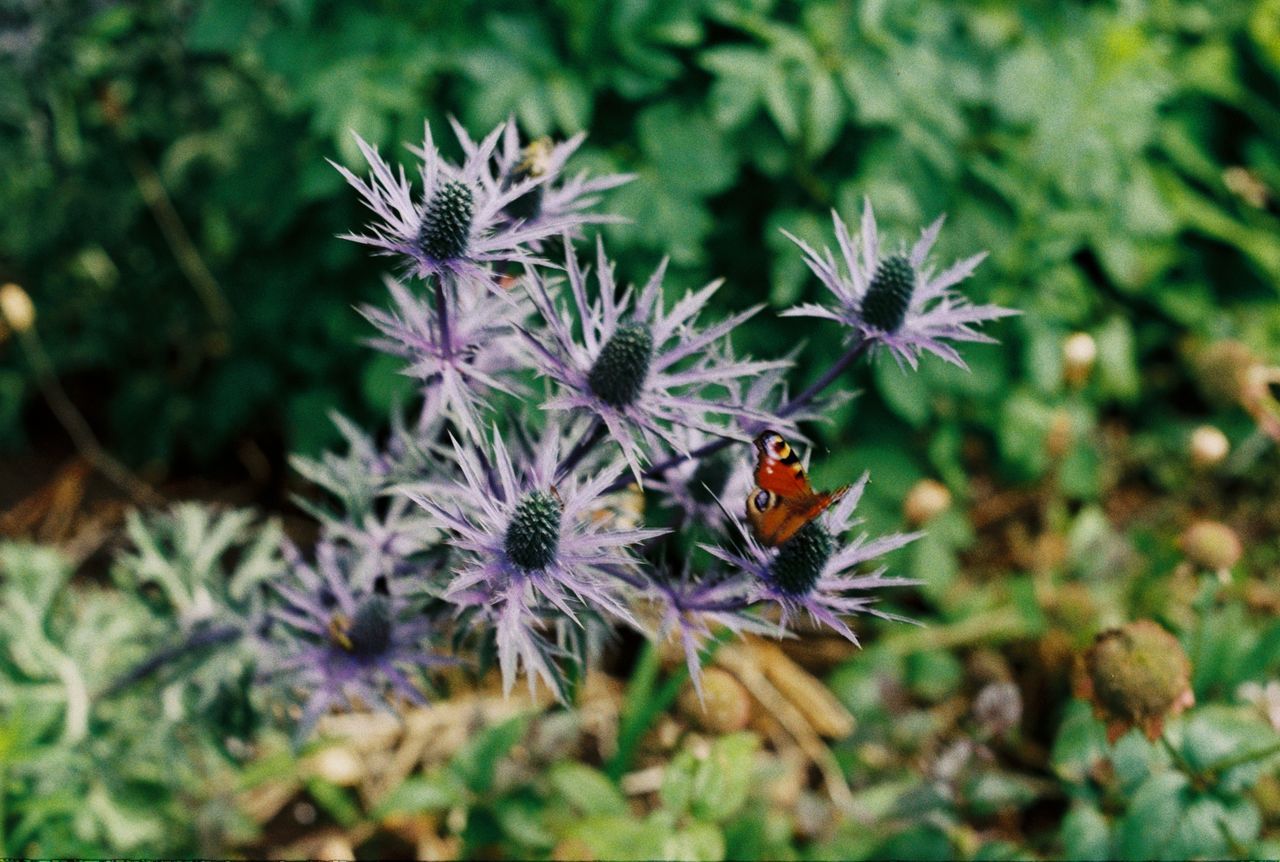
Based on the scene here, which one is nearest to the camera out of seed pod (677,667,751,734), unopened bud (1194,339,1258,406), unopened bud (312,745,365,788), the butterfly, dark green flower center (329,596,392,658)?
the butterfly

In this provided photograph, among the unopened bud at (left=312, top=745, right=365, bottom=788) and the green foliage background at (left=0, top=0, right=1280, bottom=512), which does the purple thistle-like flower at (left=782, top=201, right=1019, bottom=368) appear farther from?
→ the unopened bud at (left=312, top=745, right=365, bottom=788)

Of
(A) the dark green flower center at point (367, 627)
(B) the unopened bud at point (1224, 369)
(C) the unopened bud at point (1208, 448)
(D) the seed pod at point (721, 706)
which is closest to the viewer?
(A) the dark green flower center at point (367, 627)

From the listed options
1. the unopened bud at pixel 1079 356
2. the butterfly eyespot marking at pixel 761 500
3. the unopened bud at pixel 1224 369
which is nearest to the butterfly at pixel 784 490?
the butterfly eyespot marking at pixel 761 500

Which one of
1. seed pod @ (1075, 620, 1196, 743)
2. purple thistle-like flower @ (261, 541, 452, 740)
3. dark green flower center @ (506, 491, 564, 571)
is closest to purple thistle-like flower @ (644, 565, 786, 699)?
dark green flower center @ (506, 491, 564, 571)

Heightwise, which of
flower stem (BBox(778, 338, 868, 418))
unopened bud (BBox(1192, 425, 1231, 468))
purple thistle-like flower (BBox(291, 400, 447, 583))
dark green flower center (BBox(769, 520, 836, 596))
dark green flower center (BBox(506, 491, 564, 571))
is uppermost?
unopened bud (BBox(1192, 425, 1231, 468))

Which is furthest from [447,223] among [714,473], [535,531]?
[714,473]

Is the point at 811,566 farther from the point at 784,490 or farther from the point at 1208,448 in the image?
the point at 1208,448

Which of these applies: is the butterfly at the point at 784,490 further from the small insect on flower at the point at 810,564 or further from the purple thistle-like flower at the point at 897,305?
the purple thistle-like flower at the point at 897,305
